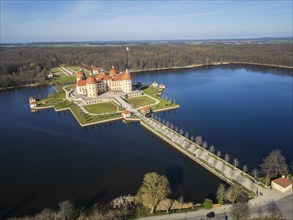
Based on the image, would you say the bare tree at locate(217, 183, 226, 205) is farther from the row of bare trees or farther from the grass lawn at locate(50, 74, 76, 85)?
the grass lawn at locate(50, 74, 76, 85)

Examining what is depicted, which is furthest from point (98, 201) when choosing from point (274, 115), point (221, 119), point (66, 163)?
point (274, 115)

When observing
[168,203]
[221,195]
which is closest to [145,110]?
[168,203]

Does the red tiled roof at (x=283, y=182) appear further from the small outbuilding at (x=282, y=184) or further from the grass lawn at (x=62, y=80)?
the grass lawn at (x=62, y=80)

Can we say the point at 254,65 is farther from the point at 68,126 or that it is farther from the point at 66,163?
the point at 66,163

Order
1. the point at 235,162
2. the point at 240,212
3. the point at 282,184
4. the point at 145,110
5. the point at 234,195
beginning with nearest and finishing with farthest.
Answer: the point at 240,212
the point at 234,195
the point at 282,184
the point at 235,162
the point at 145,110

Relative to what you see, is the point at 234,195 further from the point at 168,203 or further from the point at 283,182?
the point at 168,203

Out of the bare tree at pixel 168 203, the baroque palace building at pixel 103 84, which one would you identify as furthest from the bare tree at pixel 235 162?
the baroque palace building at pixel 103 84
